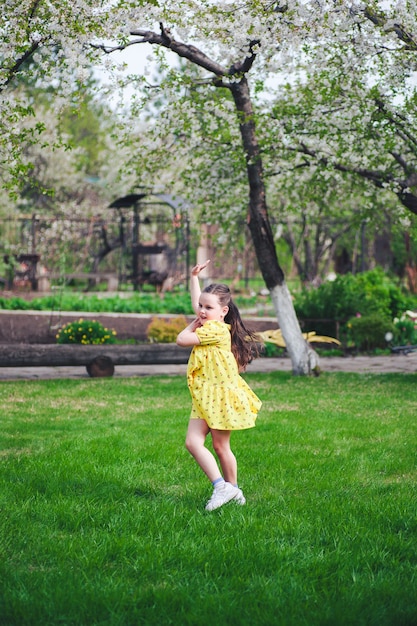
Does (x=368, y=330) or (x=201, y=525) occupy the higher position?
(x=368, y=330)

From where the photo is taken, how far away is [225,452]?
513 cm

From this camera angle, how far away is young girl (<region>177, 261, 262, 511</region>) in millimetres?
5016

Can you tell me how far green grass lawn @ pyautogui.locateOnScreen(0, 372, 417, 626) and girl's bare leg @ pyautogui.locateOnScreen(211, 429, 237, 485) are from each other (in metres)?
0.22

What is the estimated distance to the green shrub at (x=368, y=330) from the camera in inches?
604

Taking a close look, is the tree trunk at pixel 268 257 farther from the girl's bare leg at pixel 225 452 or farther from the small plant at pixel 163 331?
the girl's bare leg at pixel 225 452

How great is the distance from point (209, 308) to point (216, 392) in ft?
1.70

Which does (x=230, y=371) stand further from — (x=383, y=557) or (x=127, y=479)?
(x=383, y=557)

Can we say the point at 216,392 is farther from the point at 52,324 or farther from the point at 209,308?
the point at 52,324

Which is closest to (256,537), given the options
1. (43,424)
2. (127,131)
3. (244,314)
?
(43,424)

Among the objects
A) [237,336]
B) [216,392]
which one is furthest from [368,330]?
[216,392]

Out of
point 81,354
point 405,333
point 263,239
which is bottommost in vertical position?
point 81,354

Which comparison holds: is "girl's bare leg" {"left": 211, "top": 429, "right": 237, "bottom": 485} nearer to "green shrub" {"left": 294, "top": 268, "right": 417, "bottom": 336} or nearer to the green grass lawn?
the green grass lawn

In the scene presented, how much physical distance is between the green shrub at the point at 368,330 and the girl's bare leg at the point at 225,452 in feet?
34.3

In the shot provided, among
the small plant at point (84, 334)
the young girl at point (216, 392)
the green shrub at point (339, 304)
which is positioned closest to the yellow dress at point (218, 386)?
the young girl at point (216, 392)
